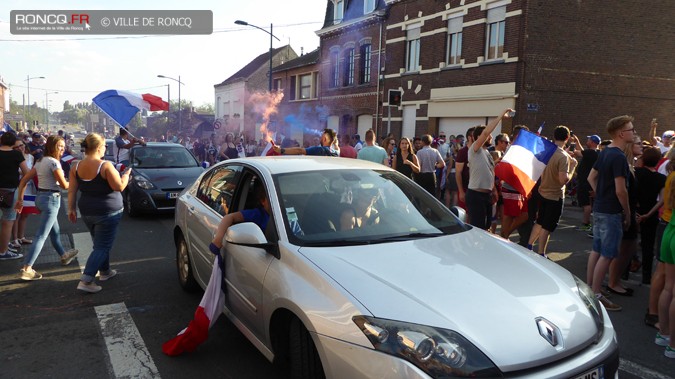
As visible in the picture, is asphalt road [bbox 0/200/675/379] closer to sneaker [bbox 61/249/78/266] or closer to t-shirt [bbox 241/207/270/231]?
sneaker [bbox 61/249/78/266]

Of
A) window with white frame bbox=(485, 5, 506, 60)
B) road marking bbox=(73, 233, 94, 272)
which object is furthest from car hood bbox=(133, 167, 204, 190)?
window with white frame bbox=(485, 5, 506, 60)

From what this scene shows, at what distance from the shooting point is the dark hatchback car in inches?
364

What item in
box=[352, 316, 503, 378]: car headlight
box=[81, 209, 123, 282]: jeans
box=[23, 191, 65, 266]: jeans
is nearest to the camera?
box=[352, 316, 503, 378]: car headlight

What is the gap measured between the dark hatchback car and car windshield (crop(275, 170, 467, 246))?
19.9 feet

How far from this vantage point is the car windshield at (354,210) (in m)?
3.10

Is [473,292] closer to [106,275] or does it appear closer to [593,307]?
[593,307]

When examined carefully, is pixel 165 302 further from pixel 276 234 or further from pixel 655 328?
pixel 655 328

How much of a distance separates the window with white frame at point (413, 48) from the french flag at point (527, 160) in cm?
1591

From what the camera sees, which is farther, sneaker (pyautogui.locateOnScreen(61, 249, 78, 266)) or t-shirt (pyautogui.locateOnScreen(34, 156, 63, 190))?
sneaker (pyautogui.locateOnScreen(61, 249, 78, 266))

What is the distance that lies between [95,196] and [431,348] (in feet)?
13.7

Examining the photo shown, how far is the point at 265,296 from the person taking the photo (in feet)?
9.75

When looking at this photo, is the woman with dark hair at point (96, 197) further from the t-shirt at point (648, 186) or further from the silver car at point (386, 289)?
the t-shirt at point (648, 186)

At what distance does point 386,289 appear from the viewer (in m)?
2.42

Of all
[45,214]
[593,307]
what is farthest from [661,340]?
[45,214]
